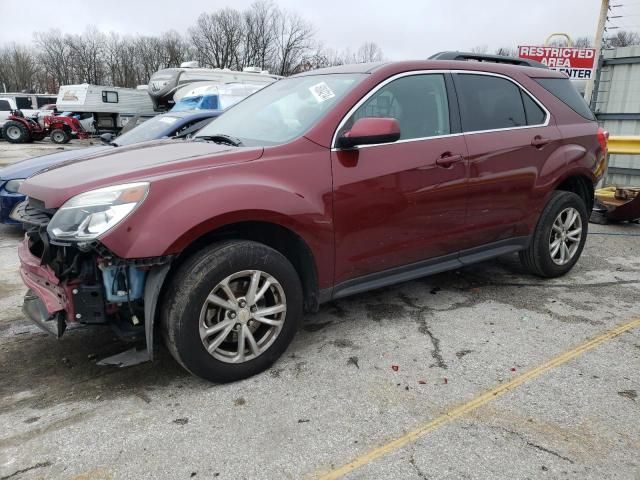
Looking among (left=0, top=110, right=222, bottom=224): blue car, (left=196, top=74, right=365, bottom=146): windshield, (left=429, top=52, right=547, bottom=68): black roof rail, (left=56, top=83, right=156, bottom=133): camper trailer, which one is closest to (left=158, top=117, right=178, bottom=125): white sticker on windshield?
(left=0, top=110, right=222, bottom=224): blue car

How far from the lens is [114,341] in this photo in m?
3.38

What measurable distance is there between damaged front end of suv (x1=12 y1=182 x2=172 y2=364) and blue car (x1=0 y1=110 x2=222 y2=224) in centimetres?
300

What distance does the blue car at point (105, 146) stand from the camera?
5664mm

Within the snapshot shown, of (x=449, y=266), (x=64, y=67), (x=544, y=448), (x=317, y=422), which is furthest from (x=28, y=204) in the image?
(x=64, y=67)

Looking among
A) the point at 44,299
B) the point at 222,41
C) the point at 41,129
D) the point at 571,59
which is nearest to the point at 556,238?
the point at 44,299

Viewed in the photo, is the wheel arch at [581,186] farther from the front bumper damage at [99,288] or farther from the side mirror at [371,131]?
the front bumper damage at [99,288]

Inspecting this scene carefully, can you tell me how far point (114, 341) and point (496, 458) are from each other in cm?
245

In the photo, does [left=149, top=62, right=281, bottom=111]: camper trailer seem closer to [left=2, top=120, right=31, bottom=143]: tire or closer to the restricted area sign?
[left=2, top=120, right=31, bottom=143]: tire

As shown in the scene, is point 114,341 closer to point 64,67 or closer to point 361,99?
point 361,99

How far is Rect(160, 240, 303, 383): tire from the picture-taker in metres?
2.58

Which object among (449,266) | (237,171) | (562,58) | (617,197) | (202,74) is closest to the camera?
(237,171)

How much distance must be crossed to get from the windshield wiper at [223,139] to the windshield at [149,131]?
3.06m

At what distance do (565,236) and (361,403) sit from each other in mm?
2863

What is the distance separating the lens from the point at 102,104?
25578 mm
